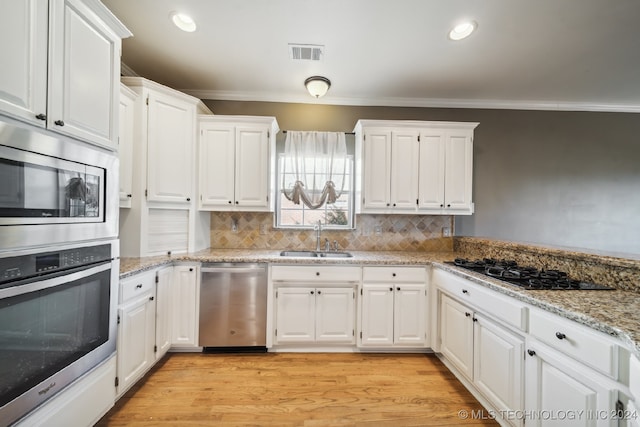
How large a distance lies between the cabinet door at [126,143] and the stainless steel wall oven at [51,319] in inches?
34.1

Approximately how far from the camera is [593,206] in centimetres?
304

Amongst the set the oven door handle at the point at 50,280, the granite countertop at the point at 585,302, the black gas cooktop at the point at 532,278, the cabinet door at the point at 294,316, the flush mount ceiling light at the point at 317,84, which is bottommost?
the cabinet door at the point at 294,316

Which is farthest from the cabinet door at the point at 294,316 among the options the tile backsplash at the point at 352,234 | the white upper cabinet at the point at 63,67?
the white upper cabinet at the point at 63,67

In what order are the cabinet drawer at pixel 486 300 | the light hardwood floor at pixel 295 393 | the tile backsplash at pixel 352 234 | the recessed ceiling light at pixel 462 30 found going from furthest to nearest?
the tile backsplash at pixel 352 234 → the recessed ceiling light at pixel 462 30 → the light hardwood floor at pixel 295 393 → the cabinet drawer at pixel 486 300

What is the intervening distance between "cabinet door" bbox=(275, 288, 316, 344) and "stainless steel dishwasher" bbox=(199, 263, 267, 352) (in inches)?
5.5

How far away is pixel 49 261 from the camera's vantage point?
1.06 m

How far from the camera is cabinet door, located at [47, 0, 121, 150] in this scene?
1.12 meters

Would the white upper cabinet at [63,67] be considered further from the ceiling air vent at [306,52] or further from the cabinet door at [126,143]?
the ceiling air vent at [306,52]

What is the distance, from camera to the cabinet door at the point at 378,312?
2270mm

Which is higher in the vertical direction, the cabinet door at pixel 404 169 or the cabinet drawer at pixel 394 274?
the cabinet door at pixel 404 169

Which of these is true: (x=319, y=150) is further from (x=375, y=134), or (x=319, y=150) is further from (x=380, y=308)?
(x=380, y=308)

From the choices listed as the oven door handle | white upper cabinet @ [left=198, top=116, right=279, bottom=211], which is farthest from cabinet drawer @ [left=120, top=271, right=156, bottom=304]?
white upper cabinet @ [left=198, top=116, right=279, bottom=211]

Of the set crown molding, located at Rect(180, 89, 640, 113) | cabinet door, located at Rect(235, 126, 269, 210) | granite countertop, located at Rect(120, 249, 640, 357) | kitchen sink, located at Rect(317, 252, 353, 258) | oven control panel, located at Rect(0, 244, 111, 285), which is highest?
crown molding, located at Rect(180, 89, 640, 113)

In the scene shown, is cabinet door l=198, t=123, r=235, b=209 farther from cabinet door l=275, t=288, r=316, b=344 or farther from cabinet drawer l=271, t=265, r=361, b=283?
cabinet door l=275, t=288, r=316, b=344
